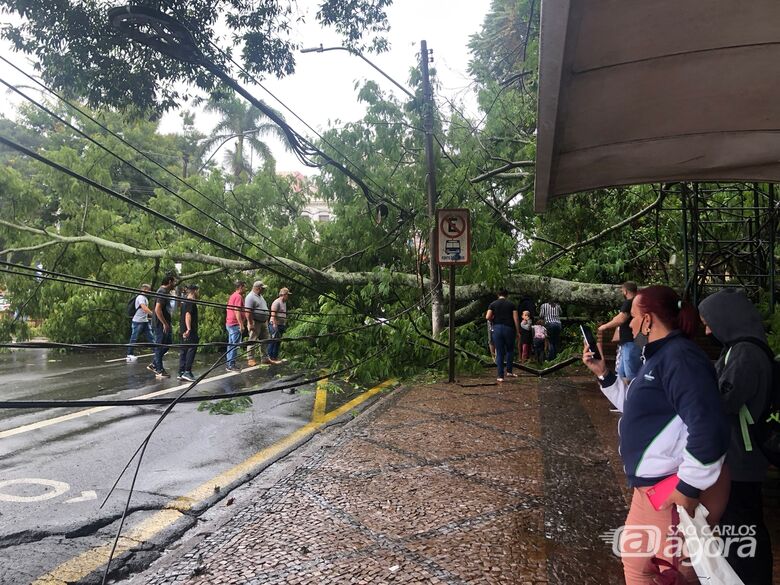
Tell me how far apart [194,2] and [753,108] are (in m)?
7.07

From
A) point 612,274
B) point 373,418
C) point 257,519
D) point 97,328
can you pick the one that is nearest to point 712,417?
point 257,519

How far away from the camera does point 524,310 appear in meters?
11.1

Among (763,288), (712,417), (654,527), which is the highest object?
(763,288)

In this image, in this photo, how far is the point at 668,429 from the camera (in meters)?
2.10

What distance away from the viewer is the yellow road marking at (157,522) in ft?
9.69

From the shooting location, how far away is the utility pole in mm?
9875

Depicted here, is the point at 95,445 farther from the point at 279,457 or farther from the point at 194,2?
the point at 194,2

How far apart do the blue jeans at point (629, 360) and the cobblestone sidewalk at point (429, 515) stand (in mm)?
736

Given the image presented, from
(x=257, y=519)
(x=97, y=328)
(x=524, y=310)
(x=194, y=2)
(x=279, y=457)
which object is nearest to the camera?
(x=257, y=519)

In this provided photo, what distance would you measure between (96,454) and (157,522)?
A: 169cm

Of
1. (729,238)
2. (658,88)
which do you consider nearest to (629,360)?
(658,88)

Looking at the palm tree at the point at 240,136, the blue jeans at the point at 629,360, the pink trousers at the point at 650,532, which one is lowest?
the pink trousers at the point at 650,532

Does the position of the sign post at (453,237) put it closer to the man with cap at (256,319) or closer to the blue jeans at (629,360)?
the blue jeans at (629,360)

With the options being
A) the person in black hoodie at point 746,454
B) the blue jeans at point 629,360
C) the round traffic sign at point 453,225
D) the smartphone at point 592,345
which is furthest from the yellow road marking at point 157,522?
the round traffic sign at point 453,225
